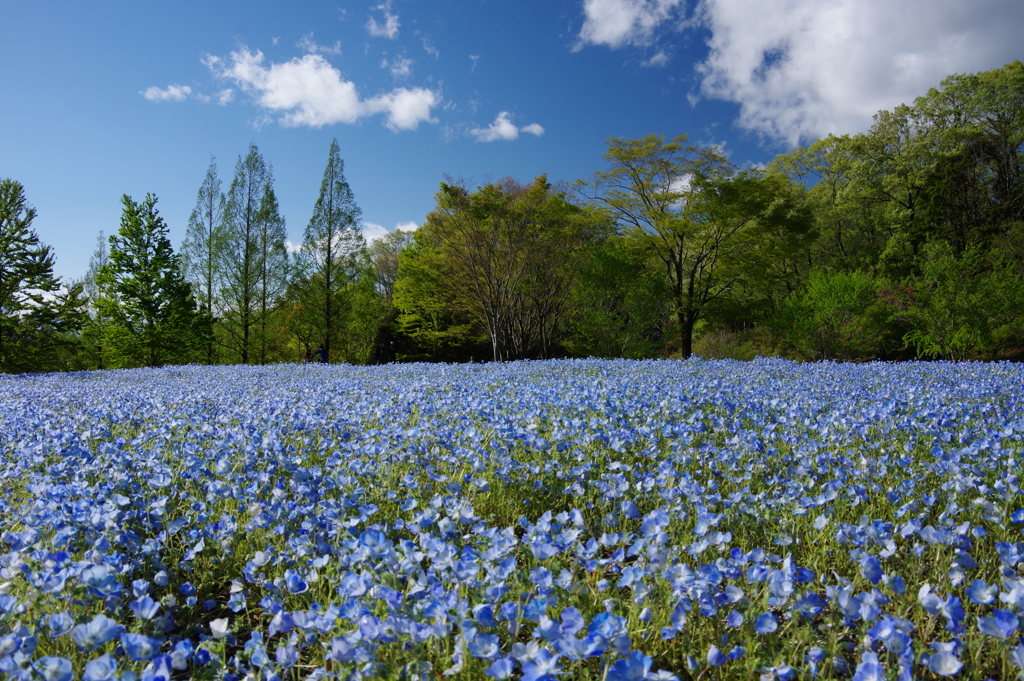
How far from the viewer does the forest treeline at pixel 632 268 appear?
66.5 feet

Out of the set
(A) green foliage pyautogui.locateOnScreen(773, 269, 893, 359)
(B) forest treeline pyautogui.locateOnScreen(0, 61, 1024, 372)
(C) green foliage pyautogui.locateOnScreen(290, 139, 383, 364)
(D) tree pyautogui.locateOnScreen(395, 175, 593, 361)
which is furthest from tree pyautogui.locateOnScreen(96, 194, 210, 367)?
(A) green foliage pyautogui.locateOnScreen(773, 269, 893, 359)

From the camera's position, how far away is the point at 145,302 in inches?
1069

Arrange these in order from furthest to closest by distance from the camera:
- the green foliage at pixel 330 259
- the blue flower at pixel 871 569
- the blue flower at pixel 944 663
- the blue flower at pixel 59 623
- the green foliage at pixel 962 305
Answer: the green foliage at pixel 330 259
the green foliage at pixel 962 305
the blue flower at pixel 871 569
the blue flower at pixel 59 623
the blue flower at pixel 944 663

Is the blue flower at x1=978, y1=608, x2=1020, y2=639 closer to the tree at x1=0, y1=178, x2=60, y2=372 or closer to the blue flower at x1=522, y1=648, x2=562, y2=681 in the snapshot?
the blue flower at x1=522, y1=648, x2=562, y2=681

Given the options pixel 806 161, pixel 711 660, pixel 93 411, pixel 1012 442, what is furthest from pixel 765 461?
pixel 806 161

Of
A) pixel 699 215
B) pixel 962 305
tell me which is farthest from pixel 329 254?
pixel 962 305

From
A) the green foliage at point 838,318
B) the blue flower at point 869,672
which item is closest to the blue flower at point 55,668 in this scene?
the blue flower at point 869,672

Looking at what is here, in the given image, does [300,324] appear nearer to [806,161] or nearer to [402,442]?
[402,442]

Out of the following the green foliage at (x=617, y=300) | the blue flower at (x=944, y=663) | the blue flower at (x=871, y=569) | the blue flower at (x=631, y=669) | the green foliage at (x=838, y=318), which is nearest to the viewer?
the blue flower at (x=631, y=669)

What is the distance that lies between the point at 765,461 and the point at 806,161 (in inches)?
1596

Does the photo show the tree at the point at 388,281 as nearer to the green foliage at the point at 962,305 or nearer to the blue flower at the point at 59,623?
the green foliage at the point at 962,305

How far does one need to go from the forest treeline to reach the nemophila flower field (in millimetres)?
17154

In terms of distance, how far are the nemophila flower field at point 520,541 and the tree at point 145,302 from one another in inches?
1010

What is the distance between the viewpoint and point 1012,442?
3.61 meters
